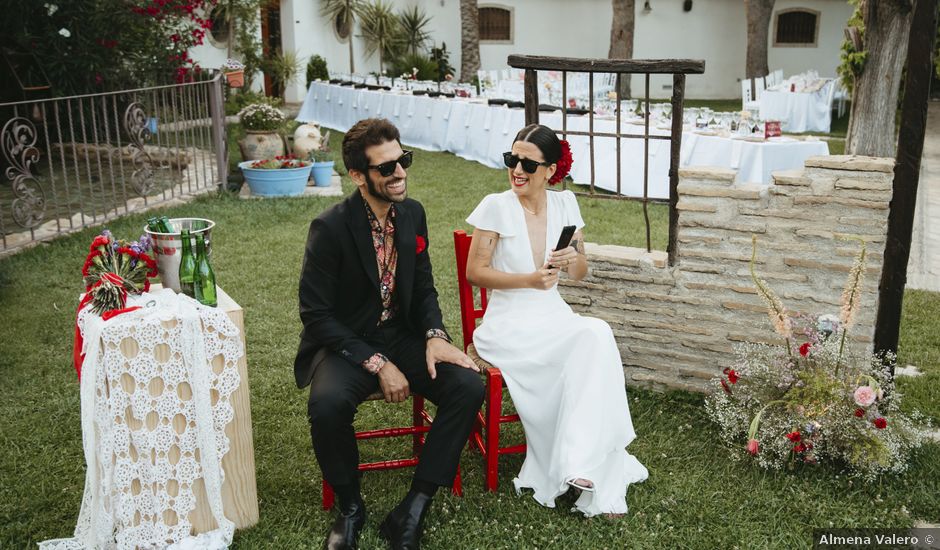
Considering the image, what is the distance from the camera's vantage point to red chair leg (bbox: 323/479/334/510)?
131 inches

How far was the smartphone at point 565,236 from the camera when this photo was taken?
3.44m

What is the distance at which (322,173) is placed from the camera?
9711mm

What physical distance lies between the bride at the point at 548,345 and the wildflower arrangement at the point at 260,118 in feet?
22.8

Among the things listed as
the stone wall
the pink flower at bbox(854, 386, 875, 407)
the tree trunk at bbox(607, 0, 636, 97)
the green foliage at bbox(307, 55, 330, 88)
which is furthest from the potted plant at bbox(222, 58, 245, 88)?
the pink flower at bbox(854, 386, 875, 407)

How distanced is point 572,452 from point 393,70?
1857cm

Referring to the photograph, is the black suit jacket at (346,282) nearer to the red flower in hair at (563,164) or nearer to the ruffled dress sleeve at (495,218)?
the ruffled dress sleeve at (495,218)

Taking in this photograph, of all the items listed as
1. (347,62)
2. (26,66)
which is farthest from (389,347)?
(347,62)

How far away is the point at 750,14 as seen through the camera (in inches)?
788

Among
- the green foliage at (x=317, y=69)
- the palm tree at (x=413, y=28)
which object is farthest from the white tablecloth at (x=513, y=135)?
the palm tree at (x=413, y=28)

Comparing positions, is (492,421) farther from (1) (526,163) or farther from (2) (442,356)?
(1) (526,163)

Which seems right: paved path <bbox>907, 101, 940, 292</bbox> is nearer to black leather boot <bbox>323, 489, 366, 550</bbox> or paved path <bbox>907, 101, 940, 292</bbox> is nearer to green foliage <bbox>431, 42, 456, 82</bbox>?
black leather boot <bbox>323, 489, 366, 550</bbox>

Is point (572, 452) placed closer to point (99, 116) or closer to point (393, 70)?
point (99, 116)

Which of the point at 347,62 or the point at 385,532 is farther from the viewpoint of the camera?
the point at 347,62

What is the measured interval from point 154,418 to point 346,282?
841 mm
